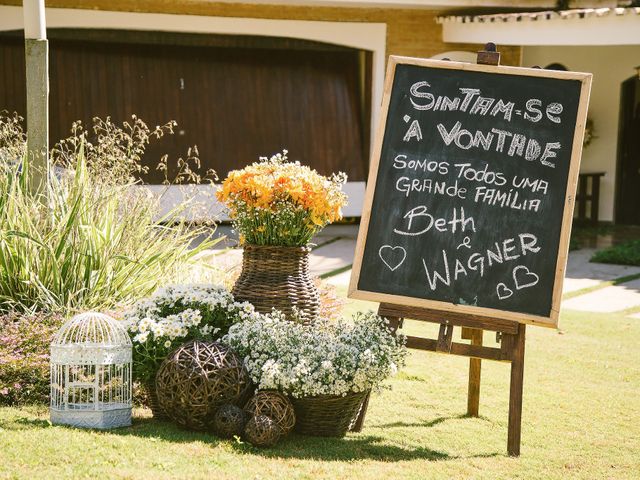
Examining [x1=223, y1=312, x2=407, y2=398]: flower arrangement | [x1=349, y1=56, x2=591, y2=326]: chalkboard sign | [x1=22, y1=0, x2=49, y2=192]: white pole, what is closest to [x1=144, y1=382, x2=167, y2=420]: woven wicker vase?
[x1=223, y1=312, x2=407, y2=398]: flower arrangement

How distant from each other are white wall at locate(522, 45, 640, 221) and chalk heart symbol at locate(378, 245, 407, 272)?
437 inches

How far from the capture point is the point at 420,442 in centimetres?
510

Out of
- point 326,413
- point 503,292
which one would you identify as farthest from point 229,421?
point 503,292

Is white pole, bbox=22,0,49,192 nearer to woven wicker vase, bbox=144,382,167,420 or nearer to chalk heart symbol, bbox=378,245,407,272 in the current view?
woven wicker vase, bbox=144,382,167,420

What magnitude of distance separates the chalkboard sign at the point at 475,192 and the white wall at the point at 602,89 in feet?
35.2

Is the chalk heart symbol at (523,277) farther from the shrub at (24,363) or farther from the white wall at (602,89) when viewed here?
the white wall at (602,89)

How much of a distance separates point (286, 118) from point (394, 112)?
8.54 m

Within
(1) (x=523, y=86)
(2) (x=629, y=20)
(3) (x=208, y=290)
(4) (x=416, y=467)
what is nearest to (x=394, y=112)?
(1) (x=523, y=86)

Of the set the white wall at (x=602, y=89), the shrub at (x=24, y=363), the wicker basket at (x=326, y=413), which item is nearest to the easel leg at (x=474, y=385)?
the wicker basket at (x=326, y=413)

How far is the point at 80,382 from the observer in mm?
4910

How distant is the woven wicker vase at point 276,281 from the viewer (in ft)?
17.6

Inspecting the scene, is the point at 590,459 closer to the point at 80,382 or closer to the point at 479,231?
the point at 479,231

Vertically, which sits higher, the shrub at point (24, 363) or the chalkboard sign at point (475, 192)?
the chalkboard sign at point (475, 192)

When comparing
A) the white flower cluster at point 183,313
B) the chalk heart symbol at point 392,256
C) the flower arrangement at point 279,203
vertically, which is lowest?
the white flower cluster at point 183,313
